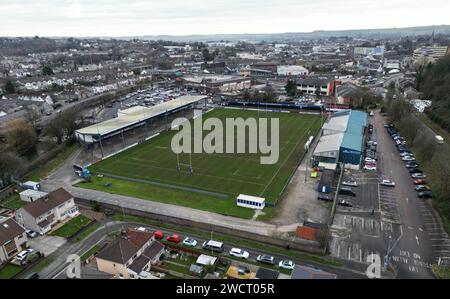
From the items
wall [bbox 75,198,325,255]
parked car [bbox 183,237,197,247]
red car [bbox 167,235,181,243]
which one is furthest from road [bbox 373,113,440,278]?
red car [bbox 167,235,181,243]

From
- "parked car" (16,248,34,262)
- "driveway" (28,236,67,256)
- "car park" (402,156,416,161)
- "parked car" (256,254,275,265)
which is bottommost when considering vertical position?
"driveway" (28,236,67,256)

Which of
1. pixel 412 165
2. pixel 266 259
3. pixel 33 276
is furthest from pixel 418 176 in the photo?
pixel 33 276

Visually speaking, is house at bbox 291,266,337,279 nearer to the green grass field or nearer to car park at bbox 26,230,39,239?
the green grass field

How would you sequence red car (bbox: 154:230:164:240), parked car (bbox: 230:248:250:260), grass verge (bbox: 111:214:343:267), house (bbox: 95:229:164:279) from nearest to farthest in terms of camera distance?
house (bbox: 95:229:164:279), grass verge (bbox: 111:214:343:267), parked car (bbox: 230:248:250:260), red car (bbox: 154:230:164:240)

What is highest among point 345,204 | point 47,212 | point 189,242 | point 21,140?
point 21,140

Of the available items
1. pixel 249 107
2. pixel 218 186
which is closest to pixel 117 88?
pixel 249 107

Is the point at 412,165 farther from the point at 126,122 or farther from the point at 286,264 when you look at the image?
the point at 126,122

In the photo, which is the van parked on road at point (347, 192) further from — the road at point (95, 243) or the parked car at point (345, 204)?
the road at point (95, 243)

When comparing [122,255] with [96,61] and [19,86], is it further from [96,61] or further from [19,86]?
[96,61]
